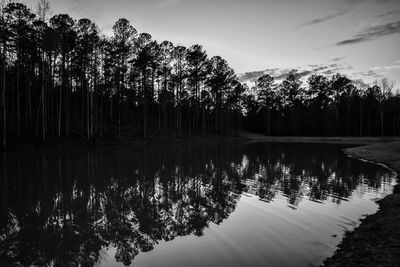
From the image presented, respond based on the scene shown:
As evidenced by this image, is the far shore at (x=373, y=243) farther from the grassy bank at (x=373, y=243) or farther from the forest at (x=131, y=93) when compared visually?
the forest at (x=131, y=93)

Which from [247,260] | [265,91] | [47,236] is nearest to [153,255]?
[247,260]

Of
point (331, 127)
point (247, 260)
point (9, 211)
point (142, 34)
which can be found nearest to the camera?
point (247, 260)

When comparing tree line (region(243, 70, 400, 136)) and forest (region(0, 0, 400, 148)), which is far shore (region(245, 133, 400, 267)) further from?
tree line (region(243, 70, 400, 136))

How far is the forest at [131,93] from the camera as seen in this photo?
115 ft

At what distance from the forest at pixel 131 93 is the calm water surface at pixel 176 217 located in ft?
71.6

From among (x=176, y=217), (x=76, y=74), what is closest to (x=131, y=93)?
(x=76, y=74)

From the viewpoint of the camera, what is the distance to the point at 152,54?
53.6m

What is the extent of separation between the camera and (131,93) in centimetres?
6159

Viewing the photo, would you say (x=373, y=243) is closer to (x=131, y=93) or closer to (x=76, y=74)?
(x=76, y=74)

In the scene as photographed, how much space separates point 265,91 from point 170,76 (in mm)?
45772

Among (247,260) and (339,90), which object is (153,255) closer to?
(247,260)

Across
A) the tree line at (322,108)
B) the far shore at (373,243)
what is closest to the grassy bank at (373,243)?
the far shore at (373,243)

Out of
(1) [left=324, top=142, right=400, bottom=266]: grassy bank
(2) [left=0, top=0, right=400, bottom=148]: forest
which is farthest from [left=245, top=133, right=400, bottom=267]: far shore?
(2) [left=0, top=0, right=400, bottom=148]: forest

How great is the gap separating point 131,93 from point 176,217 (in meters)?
55.3
